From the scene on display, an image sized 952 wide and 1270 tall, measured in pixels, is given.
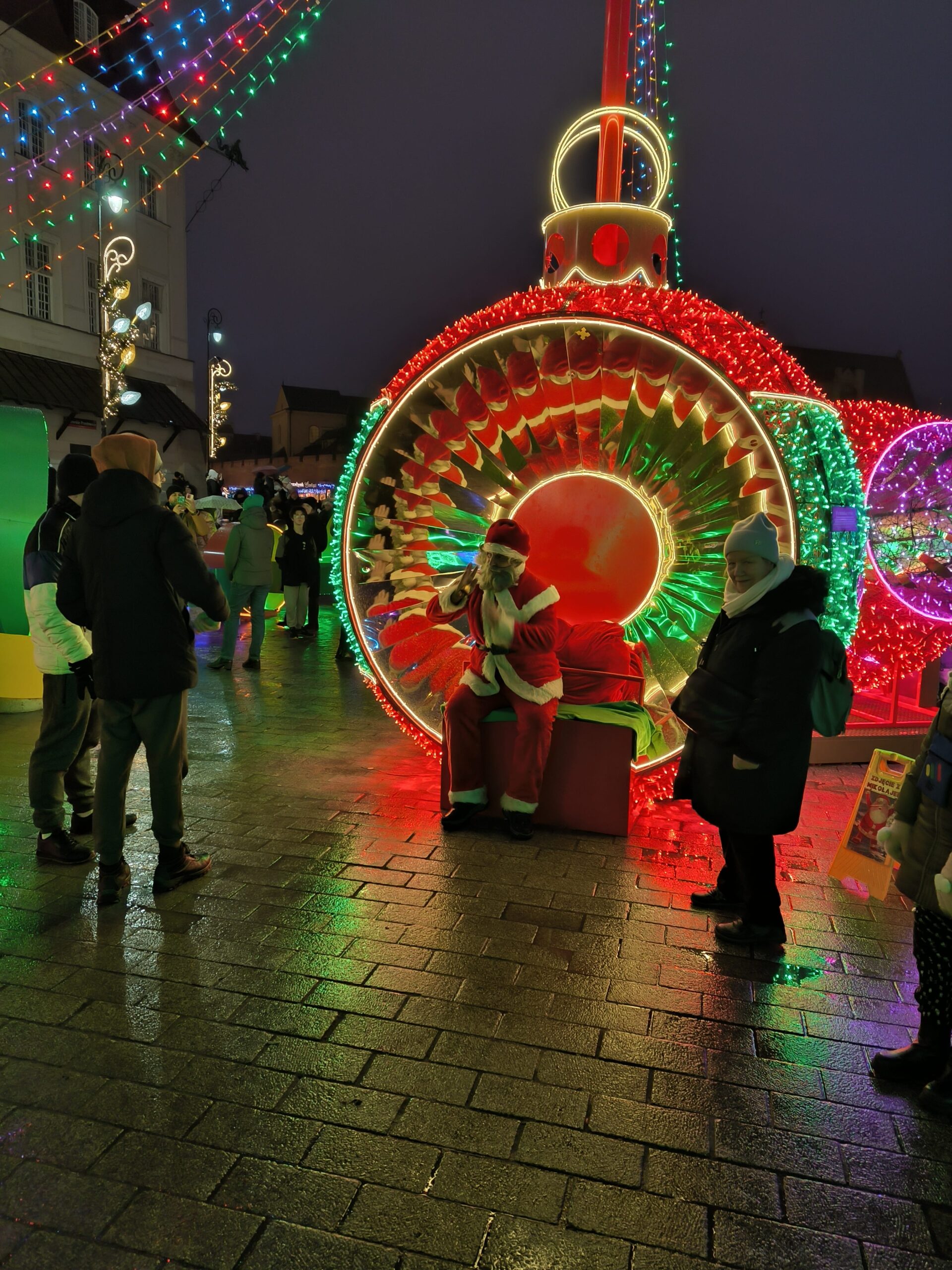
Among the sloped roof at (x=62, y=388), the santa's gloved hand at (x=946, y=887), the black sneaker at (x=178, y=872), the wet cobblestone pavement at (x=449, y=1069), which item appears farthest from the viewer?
the sloped roof at (x=62, y=388)

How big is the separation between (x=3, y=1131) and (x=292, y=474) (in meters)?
56.3

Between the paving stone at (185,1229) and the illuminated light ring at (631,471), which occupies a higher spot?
the illuminated light ring at (631,471)

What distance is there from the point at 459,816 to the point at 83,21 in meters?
28.7

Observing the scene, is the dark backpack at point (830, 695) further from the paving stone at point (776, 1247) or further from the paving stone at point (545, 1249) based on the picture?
the paving stone at point (545, 1249)

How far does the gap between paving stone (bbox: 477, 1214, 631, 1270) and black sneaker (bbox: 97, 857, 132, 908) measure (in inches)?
92.2

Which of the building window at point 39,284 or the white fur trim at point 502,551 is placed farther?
the building window at point 39,284

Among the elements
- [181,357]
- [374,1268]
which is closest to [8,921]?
[374,1268]

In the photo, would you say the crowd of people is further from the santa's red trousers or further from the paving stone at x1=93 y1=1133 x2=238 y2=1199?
the paving stone at x1=93 y1=1133 x2=238 y2=1199

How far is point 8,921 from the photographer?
11.5 ft

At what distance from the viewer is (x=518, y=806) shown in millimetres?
4617

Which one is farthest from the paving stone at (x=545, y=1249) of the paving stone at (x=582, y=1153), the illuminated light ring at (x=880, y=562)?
the illuminated light ring at (x=880, y=562)

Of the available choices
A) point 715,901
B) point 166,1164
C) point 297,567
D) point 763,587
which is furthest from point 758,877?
Result: point 297,567

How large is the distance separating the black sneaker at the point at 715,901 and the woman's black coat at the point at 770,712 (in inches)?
23.4

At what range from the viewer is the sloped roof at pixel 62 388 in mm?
21641
